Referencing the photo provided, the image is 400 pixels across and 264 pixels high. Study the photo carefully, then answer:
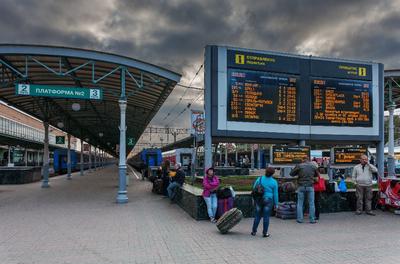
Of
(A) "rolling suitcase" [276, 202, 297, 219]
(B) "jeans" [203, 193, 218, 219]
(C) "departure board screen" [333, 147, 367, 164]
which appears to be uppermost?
(C) "departure board screen" [333, 147, 367, 164]

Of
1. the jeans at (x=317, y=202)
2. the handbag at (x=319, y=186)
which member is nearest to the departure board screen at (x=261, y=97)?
the handbag at (x=319, y=186)

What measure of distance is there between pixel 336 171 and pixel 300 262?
2166 cm

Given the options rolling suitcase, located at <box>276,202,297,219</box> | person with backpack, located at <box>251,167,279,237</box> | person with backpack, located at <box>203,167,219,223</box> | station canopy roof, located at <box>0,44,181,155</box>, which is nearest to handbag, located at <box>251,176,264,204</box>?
person with backpack, located at <box>251,167,279,237</box>

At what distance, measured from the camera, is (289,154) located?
462 inches

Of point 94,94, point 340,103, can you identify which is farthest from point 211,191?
point 94,94

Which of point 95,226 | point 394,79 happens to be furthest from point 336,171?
point 95,226

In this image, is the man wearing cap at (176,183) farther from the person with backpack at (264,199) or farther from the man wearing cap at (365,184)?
the man wearing cap at (365,184)

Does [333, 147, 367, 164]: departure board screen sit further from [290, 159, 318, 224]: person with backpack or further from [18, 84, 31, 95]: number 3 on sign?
[18, 84, 31, 95]: number 3 on sign

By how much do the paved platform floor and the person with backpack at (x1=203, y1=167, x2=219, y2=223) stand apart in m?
0.32

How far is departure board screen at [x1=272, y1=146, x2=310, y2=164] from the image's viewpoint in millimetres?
11539

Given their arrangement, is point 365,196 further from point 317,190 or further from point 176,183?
point 176,183

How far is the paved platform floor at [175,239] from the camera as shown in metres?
6.39

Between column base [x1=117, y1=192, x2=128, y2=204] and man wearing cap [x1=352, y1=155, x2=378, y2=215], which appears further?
column base [x1=117, y1=192, x2=128, y2=204]

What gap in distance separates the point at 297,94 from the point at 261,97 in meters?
1.40
